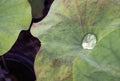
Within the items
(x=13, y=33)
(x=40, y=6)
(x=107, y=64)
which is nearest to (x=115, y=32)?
(x=107, y=64)

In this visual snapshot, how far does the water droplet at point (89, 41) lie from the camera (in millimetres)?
757

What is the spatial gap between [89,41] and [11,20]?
0.72ft

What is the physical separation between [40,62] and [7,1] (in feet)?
0.64

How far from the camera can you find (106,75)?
56 cm

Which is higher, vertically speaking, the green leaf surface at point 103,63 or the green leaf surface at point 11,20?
the green leaf surface at point 103,63

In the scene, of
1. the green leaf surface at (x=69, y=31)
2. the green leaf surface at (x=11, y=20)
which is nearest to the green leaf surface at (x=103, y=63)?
the green leaf surface at (x=69, y=31)

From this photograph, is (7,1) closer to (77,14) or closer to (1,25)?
(1,25)

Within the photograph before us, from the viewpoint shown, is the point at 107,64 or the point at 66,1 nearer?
the point at 107,64

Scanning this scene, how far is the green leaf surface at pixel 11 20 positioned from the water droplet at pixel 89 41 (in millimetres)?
172

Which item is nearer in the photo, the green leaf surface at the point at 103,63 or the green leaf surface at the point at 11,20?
the green leaf surface at the point at 103,63

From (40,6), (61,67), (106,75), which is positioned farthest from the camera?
(40,6)

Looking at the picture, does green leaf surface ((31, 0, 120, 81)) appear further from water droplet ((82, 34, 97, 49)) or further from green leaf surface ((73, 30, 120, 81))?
green leaf surface ((73, 30, 120, 81))

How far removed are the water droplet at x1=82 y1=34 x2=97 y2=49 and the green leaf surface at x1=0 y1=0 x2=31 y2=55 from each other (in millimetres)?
172

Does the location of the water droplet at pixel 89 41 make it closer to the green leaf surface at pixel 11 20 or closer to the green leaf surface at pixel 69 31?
the green leaf surface at pixel 69 31
